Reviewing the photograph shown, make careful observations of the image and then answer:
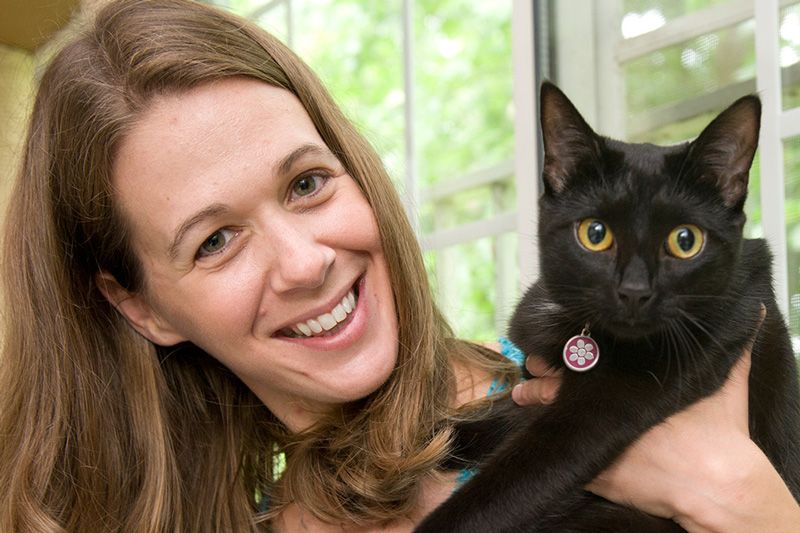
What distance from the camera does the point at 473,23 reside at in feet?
14.1

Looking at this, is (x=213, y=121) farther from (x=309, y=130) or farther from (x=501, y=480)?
(x=501, y=480)

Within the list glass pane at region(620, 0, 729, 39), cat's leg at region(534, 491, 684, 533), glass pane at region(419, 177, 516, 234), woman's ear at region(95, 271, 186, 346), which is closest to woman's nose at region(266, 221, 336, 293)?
woman's ear at region(95, 271, 186, 346)

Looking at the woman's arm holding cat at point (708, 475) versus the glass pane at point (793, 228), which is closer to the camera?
the woman's arm holding cat at point (708, 475)

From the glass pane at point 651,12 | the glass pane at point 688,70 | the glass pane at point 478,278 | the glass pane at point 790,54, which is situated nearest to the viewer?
the glass pane at point 790,54

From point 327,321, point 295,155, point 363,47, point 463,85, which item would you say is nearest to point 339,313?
point 327,321

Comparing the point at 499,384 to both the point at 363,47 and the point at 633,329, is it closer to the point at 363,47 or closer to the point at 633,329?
the point at 633,329

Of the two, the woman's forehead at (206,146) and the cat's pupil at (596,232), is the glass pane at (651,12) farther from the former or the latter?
the woman's forehead at (206,146)

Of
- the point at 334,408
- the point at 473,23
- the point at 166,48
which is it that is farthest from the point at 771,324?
the point at 473,23

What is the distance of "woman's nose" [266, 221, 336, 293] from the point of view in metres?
1.32

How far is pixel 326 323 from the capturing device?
1.42 meters

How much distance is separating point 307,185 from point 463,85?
307 cm

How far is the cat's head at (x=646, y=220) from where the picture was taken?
4.03 ft

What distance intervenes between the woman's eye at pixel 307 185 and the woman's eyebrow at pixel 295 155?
39 millimetres

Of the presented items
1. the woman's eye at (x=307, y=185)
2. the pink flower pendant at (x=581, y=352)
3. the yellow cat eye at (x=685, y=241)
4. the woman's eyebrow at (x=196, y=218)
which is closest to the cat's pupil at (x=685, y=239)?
the yellow cat eye at (x=685, y=241)
